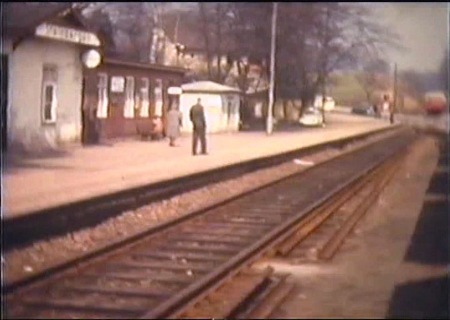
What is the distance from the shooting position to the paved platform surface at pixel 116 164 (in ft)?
14.1

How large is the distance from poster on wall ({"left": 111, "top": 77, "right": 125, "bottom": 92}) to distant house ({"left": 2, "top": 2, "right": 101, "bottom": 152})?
17 cm

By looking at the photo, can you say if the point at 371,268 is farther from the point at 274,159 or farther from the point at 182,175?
the point at 274,159

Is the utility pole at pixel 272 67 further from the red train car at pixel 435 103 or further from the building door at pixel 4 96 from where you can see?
the building door at pixel 4 96

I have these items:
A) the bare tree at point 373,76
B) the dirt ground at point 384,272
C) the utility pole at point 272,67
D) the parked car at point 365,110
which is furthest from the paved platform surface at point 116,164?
the dirt ground at point 384,272

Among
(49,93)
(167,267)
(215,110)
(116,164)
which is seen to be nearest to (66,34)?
(49,93)

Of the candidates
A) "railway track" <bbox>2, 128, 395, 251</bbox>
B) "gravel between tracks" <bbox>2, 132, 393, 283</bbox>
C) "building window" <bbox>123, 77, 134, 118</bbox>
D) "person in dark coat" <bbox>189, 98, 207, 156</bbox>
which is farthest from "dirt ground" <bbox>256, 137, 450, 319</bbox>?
"person in dark coat" <bbox>189, 98, 207, 156</bbox>

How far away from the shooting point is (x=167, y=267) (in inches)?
152

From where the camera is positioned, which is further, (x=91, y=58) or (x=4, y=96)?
(x=91, y=58)

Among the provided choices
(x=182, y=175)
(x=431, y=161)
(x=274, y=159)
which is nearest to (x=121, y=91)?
(x=182, y=175)

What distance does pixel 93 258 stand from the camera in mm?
3836

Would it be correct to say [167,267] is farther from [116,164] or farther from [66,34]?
[116,164]

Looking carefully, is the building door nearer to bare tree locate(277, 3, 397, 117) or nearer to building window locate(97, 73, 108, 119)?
building window locate(97, 73, 108, 119)

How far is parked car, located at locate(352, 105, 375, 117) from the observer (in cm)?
339

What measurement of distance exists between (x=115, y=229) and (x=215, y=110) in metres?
1.13
